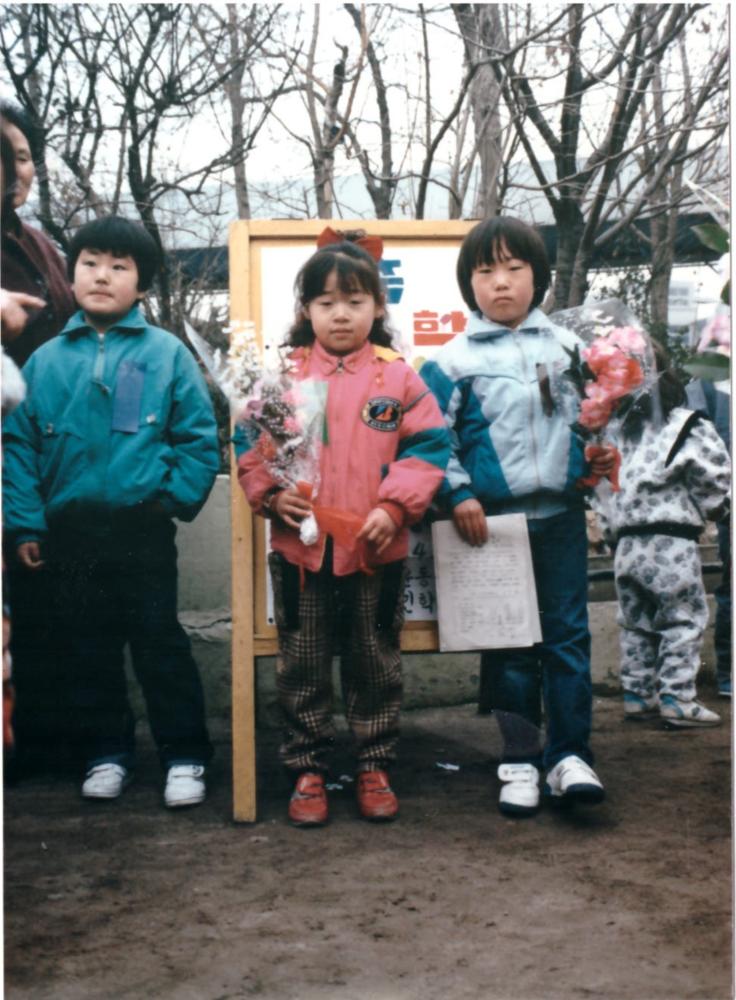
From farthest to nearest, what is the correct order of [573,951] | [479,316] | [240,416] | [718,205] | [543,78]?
[543,78] < [479,316] < [240,416] < [718,205] < [573,951]

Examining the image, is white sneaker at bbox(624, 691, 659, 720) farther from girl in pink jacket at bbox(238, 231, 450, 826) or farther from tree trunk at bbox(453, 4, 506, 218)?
tree trunk at bbox(453, 4, 506, 218)

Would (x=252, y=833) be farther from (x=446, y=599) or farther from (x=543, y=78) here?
(x=543, y=78)

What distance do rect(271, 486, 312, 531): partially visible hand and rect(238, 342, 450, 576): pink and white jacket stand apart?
4cm

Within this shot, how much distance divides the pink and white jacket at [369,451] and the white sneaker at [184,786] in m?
0.65

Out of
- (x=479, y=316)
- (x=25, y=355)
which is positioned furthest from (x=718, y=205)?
(x=25, y=355)

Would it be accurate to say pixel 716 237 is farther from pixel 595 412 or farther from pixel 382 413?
pixel 382 413

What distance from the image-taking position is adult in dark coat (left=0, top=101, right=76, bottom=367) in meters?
2.76

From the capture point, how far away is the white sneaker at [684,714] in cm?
311

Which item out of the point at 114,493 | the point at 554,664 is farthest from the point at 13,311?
the point at 554,664

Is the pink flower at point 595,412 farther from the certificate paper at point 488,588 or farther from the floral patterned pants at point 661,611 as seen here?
the floral patterned pants at point 661,611

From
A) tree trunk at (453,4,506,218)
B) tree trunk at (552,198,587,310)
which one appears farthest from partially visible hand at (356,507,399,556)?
tree trunk at (453,4,506,218)

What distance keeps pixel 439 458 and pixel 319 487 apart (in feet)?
0.99

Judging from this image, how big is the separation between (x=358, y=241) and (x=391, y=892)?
159cm

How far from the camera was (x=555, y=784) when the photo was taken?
2.86 meters
